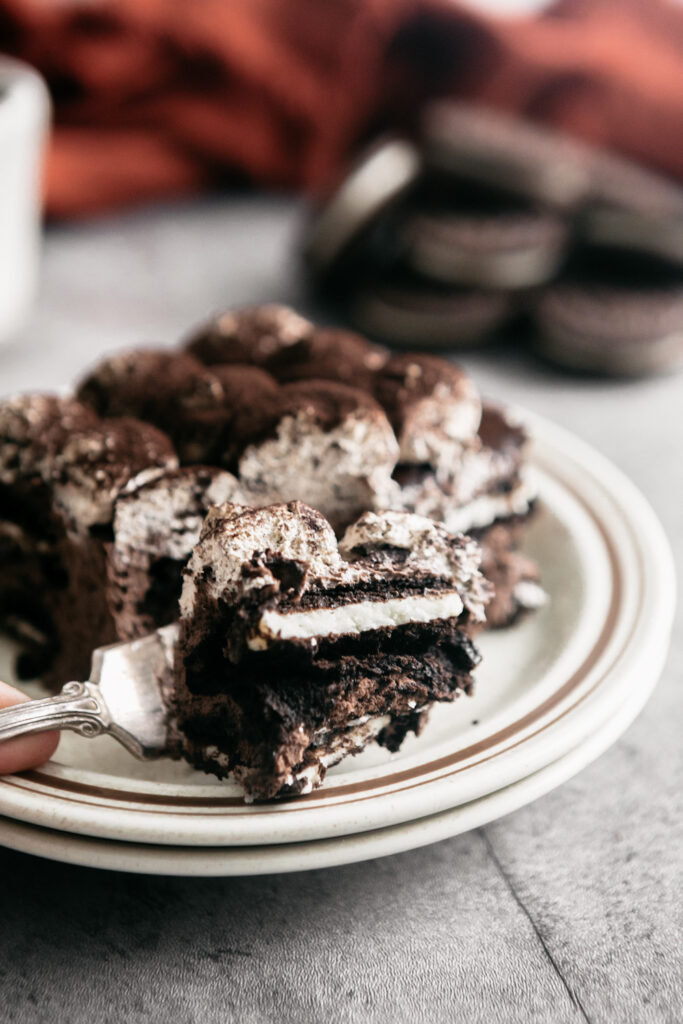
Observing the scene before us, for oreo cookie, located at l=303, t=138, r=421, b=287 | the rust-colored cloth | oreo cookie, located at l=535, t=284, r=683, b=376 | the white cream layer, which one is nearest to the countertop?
the white cream layer

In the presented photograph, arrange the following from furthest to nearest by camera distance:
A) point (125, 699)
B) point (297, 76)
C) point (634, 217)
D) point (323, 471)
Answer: point (297, 76), point (634, 217), point (323, 471), point (125, 699)

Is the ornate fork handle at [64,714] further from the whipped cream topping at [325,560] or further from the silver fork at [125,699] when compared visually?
the whipped cream topping at [325,560]

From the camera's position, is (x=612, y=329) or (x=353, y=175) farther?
(x=353, y=175)

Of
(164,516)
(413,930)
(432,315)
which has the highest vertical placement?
(164,516)

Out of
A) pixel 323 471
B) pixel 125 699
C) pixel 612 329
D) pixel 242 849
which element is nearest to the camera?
pixel 242 849

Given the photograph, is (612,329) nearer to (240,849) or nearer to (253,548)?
(253,548)

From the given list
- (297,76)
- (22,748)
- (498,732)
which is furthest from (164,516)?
(297,76)

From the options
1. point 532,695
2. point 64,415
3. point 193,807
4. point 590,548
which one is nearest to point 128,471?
point 64,415

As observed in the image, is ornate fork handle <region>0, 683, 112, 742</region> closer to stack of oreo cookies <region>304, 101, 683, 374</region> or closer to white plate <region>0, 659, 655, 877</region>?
white plate <region>0, 659, 655, 877</region>
